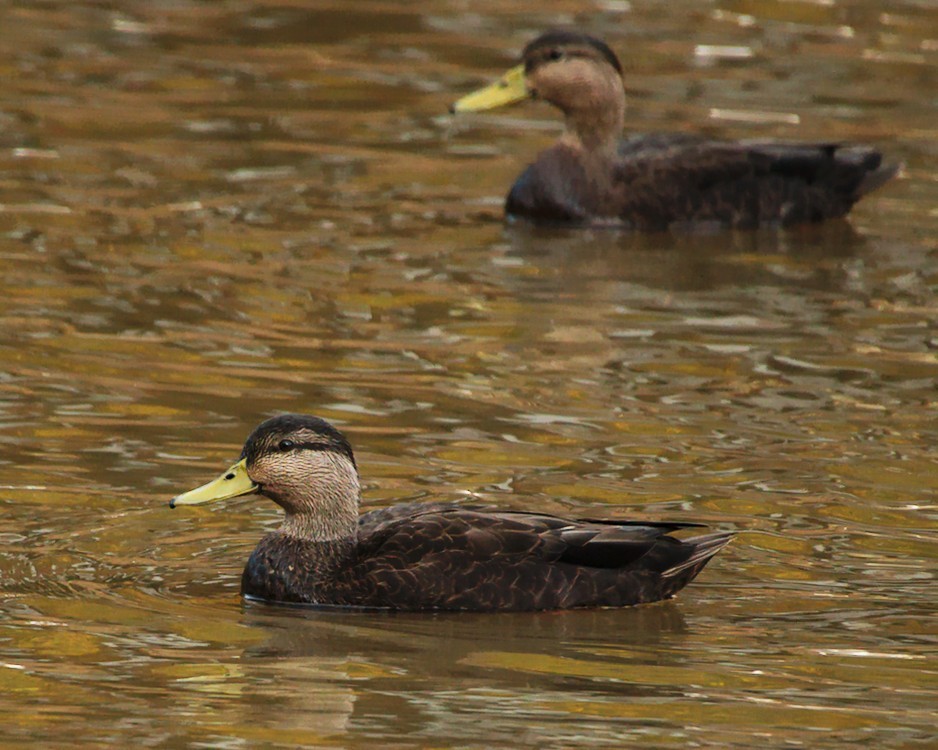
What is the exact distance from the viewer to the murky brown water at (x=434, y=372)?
9.06 m

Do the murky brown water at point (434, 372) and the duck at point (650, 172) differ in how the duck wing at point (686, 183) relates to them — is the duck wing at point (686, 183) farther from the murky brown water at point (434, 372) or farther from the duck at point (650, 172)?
the murky brown water at point (434, 372)

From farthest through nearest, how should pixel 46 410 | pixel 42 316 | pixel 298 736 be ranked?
pixel 42 316
pixel 46 410
pixel 298 736

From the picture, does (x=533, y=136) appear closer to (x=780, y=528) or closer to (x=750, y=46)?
(x=750, y=46)

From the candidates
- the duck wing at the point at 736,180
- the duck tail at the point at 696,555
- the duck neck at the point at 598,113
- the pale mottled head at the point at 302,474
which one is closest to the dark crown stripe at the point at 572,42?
the duck neck at the point at 598,113

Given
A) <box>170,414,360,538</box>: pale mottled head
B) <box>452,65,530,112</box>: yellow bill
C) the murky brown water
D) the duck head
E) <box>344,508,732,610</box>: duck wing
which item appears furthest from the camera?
<box>452,65,530,112</box>: yellow bill

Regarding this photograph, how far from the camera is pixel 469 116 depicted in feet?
70.4

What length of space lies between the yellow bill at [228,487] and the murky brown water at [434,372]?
413 millimetres

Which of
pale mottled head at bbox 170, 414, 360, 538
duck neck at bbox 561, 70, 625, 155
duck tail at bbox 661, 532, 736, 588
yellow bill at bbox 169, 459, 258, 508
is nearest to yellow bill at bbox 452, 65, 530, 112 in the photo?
duck neck at bbox 561, 70, 625, 155

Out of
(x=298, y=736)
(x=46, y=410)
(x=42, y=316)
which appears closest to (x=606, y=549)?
(x=298, y=736)

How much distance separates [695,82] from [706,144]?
4.47m

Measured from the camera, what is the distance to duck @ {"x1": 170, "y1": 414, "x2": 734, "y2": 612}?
1018cm

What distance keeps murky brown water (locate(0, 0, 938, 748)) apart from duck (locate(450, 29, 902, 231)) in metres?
0.30

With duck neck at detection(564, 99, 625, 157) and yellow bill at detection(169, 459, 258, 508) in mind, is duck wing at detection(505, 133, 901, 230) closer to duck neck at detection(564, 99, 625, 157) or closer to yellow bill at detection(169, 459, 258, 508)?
duck neck at detection(564, 99, 625, 157)

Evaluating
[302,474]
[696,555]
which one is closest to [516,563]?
[696,555]
